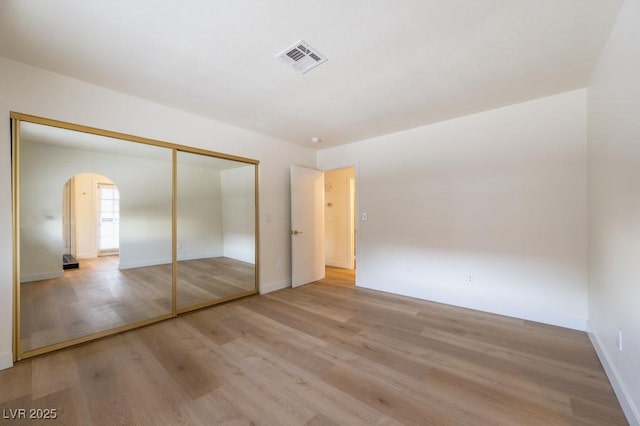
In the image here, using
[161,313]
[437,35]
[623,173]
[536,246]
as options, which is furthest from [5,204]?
[536,246]

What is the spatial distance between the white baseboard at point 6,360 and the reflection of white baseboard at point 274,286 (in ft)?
8.17

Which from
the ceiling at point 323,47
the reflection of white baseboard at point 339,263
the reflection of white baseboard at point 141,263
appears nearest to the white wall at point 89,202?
the reflection of white baseboard at point 141,263

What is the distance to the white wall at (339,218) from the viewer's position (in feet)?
18.8

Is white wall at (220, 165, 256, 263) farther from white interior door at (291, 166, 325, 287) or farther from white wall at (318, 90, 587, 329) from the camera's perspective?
white wall at (318, 90, 587, 329)

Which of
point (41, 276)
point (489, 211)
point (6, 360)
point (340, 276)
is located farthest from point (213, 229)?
point (489, 211)

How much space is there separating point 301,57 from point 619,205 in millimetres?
2523

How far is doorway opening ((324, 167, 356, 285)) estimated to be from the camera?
5719mm

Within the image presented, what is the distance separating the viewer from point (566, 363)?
1993 mm

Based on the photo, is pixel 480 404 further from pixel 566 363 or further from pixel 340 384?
pixel 566 363

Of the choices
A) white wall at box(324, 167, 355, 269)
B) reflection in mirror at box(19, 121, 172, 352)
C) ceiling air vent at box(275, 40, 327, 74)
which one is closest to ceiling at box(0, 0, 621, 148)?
ceiling air vent at box(275, 40, 327, 74)

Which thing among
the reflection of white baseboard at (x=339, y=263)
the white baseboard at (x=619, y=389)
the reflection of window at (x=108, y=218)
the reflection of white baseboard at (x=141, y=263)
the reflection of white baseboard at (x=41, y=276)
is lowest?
the reflection of white baseboard at (x=339, y=263)

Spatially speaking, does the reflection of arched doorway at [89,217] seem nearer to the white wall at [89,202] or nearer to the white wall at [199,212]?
the white wall at [89,202]

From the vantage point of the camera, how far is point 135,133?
2.69 meters

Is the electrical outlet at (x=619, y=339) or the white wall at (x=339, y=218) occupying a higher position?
the white wall at (x=339, y=218)
